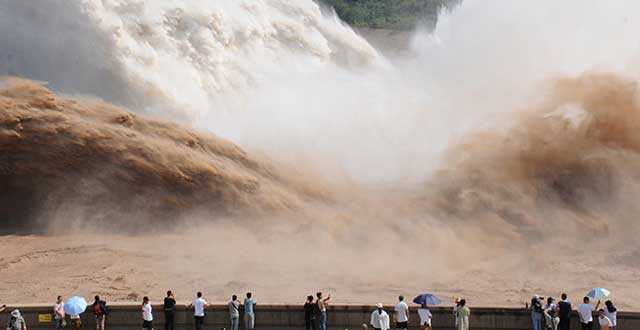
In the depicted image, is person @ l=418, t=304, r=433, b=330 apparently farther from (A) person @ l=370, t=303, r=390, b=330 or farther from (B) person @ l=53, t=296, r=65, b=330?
(B) person @ l=53, t=296, r=65, b=330

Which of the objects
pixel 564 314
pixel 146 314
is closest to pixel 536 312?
pixel 564 314

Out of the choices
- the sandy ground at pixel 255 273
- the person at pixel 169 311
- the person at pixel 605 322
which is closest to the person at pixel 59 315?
the person at pixel 169 311

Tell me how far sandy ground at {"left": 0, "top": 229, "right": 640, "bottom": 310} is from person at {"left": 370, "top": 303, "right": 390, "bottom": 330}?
3.96m

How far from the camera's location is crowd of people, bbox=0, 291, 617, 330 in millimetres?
15070

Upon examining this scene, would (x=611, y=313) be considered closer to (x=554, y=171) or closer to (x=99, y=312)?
(x=99, y=312)

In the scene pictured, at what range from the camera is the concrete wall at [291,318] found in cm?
1603

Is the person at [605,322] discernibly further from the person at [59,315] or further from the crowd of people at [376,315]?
the person at [59,315]

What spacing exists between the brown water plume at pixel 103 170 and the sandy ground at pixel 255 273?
108cm

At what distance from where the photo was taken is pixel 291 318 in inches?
645

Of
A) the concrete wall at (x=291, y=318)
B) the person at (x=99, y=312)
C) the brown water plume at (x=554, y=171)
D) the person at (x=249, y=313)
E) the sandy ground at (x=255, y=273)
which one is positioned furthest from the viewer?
the brown water plume at (x=554, y=171)

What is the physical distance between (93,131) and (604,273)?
15.0 m

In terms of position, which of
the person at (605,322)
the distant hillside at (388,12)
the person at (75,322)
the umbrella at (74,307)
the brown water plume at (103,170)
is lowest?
the person at (605,322)

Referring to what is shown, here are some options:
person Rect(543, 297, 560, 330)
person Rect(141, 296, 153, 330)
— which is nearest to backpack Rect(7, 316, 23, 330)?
person Rect(141, 296, 153, 330)

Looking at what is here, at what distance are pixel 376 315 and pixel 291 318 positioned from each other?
2.15 m
